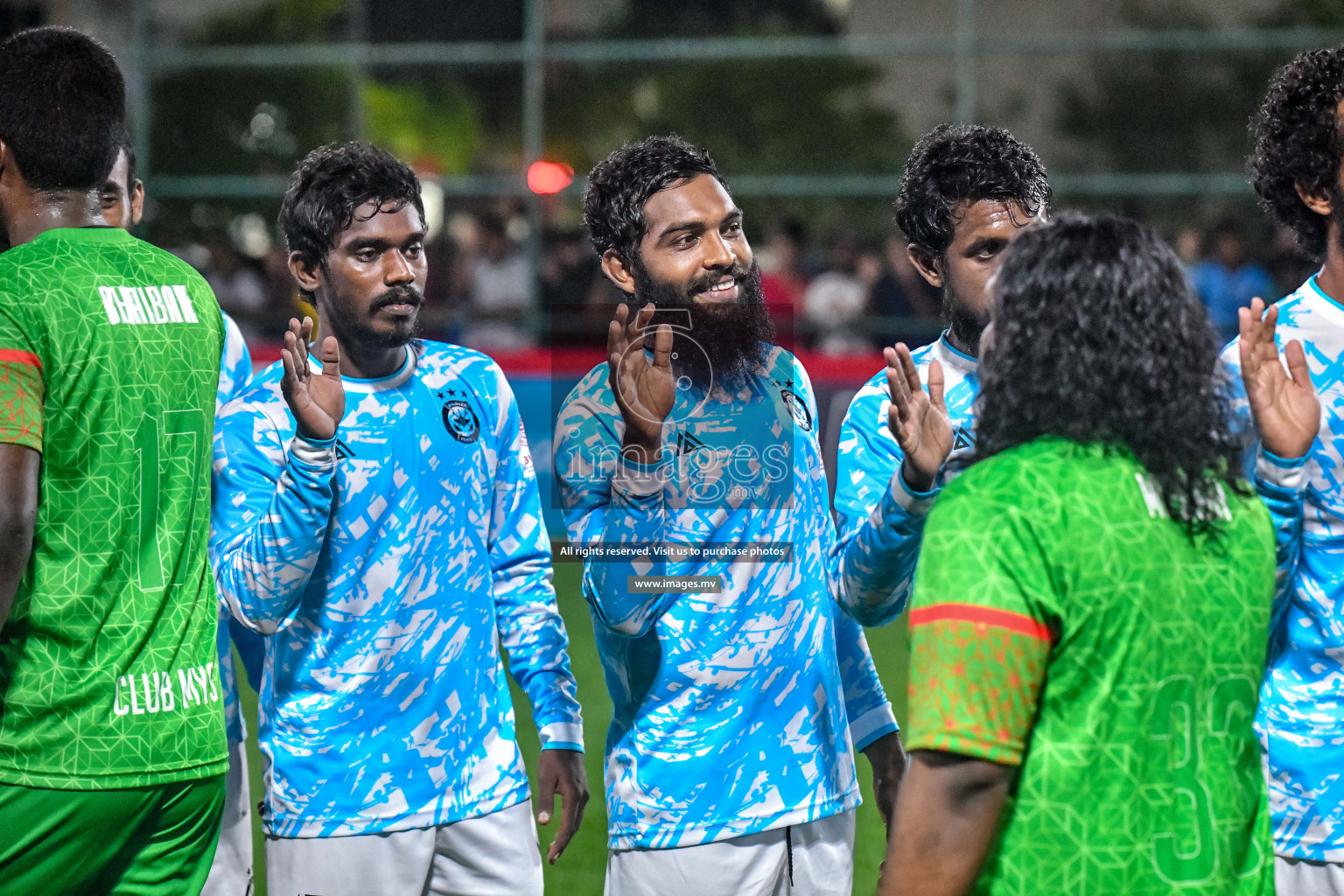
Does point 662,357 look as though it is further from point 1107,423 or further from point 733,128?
point 733,128

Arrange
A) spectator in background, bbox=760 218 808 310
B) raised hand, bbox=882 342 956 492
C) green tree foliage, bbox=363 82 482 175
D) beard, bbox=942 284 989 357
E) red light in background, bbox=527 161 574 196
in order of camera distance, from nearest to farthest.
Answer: raised hand, bbox=882 342 956 492, beard, bbox=942 284 989 357, spectator in background, bbox=760 218 808 310, red light in background, bbox=527 161 574 196, green tree foliage, bbox=363 82 482 175

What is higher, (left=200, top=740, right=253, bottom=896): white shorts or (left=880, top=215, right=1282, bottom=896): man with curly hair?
(left=880, top=215, right=1282, bottom=896): man with curly hair

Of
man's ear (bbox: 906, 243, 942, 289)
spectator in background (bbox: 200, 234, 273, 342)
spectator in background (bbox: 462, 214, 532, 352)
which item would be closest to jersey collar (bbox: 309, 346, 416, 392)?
man's ear (bbox: 906, 243, 942, 289)


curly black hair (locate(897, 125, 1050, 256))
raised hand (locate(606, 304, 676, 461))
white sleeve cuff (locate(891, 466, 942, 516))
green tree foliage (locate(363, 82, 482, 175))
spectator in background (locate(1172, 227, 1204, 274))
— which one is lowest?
white sleeve cuff (locate(891, 466, 942, 516))

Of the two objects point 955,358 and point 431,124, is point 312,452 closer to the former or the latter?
point 955,358

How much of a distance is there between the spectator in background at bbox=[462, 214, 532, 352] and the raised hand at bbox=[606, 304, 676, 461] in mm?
13215

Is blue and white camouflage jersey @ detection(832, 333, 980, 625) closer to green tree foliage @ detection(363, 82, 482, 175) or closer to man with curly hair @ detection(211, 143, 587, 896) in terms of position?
man with curly hair @ detection(211, 143, 587, 896)

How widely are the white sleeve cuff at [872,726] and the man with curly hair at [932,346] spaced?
0.34 m

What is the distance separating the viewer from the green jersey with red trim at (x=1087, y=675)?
7.02ft

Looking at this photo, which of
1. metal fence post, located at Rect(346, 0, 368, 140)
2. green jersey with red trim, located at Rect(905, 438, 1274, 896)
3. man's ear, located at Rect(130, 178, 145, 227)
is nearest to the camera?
green jersey with red trim, located at Rect(905, 438, 1274, 896)

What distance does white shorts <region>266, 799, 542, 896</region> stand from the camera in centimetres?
347

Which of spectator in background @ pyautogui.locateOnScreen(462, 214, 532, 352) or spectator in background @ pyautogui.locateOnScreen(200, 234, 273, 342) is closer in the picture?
spectator in background @ pyautogui.locateOnScreen(462, 214, 532, 352)

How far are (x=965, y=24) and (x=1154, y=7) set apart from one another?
23.4 feet

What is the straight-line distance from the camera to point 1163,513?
86.5 inches
